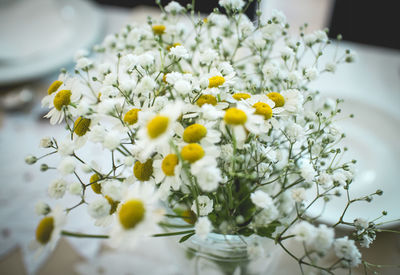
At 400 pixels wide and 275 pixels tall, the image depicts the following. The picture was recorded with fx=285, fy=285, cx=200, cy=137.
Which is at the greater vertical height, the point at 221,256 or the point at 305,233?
the point at 305,233

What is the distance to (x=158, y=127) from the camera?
219 mm

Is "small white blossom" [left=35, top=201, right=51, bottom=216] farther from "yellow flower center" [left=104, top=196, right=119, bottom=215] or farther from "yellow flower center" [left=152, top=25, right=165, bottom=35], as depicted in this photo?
"yellow flower center" [left=152, top=25, right=165, bottom=35]

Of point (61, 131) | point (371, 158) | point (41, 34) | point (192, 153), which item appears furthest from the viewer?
point (41, 34)

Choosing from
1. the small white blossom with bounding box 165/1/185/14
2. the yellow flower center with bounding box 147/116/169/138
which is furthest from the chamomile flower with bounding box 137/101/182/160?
the small white blossom with bounding box 165/1/185/14

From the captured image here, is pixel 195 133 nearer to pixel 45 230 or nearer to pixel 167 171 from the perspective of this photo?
pixel 167 171

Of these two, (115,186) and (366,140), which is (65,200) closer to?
(115,186)

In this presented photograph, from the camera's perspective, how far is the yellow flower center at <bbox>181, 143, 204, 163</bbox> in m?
0.22

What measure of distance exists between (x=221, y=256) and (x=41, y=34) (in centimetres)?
84

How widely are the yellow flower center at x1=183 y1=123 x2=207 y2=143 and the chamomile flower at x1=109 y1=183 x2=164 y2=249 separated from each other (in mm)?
51

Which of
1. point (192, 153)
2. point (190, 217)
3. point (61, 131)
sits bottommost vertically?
point (61, 131)

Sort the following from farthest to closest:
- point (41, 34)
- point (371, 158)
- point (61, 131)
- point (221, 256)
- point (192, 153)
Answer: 1. point (41, 34)
2. point (61, 131)
3. point (371, 158)
4. point (221, 256)
5. point (192, 153)

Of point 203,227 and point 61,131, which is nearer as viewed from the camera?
point 203,227

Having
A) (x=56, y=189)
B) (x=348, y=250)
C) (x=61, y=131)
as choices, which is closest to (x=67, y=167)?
(x=56, y=189)

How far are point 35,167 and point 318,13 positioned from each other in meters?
2.15
